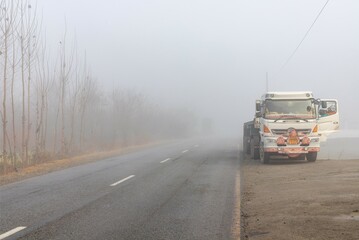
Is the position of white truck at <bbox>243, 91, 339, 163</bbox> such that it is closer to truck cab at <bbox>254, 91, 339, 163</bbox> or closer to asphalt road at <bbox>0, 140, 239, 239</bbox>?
truck cab at <bbox>254, 91, 339, 163</bbox>

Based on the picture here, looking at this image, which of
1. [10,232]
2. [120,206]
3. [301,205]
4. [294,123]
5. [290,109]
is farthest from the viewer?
[290,109]

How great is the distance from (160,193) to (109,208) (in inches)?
83.7

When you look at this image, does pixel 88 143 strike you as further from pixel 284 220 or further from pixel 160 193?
pixel 284 220

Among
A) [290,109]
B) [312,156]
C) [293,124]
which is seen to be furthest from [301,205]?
[312,156]

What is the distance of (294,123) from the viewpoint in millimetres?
16828

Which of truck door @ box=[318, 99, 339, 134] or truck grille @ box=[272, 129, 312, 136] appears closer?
truck grille @ box=[272, 129, 312, 136]

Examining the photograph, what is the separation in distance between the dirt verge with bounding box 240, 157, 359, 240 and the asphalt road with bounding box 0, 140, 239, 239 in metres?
0.49

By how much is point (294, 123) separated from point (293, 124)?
6 centimetres

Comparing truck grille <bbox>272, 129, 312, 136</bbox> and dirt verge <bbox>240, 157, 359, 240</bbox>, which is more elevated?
truck grille <bbox>272, 129, 312, 136</bbox>

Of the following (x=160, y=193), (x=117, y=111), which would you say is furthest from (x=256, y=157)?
(x=117, y=111)

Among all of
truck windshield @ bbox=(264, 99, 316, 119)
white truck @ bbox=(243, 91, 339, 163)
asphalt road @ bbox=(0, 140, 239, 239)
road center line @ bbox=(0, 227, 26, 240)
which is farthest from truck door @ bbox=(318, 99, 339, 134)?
road center line @ bbox=(0, 227, 26, 240)

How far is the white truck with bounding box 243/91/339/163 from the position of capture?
1688 cm

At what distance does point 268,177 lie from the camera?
13328 mm

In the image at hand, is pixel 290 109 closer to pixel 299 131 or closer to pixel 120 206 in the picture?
pixel 299 131
